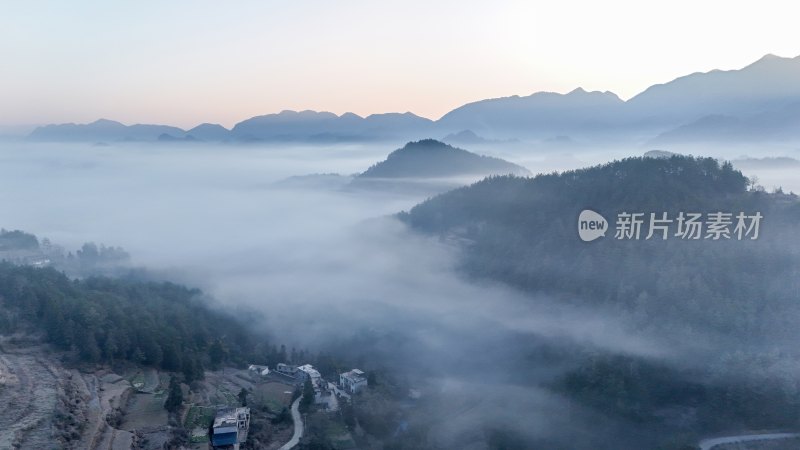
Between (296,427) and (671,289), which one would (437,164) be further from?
(296,427)

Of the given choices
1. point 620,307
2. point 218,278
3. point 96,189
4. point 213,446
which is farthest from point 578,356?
point 96,189

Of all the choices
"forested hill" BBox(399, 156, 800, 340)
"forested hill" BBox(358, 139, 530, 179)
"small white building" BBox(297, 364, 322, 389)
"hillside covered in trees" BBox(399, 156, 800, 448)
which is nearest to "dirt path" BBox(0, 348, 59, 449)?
"small white building" BBox(297, 364, 322, 389)

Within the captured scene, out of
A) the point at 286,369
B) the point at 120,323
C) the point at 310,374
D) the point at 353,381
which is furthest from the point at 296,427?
the point at 120,323

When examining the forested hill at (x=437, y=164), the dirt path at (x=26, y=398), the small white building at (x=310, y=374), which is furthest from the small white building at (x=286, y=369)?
the forested hill at (x=437, y=164)

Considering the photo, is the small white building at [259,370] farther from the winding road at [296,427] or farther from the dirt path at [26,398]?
the dirt path at [26,398]

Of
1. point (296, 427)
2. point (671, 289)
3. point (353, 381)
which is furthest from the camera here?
point (671, 289)

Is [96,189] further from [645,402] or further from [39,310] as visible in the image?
[645,402]

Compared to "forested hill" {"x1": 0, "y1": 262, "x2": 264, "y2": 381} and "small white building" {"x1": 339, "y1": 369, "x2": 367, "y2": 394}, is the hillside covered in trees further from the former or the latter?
"forested hill" {"x1": 0, "y1": 262, "x2": 264, "y2": 381}
